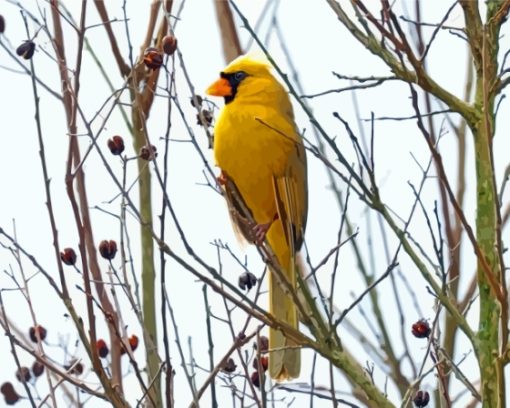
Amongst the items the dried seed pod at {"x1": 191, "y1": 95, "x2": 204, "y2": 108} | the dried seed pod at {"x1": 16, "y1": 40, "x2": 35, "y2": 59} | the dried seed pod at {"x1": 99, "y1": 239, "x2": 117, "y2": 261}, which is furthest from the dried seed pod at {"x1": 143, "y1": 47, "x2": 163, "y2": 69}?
the dried seed pod at {"x1": 99, "y1": 239, "x2": 117, "y2": 261}

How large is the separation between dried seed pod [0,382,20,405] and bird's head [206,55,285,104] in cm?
145

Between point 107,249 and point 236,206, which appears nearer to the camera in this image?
point 107,249

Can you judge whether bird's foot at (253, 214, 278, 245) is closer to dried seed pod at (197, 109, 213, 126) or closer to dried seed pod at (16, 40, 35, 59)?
dried seed pod at (197, 109, 213, 126)

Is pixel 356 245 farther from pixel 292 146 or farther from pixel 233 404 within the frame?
pixel 233 404

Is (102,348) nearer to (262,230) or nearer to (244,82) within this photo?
(262,230)

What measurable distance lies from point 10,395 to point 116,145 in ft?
3.38

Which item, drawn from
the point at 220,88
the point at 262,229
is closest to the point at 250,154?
the point at 262,229

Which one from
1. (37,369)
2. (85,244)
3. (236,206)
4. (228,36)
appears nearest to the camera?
(85,244)

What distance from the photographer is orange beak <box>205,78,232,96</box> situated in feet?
14.2

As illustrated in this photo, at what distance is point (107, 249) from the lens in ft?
10.6

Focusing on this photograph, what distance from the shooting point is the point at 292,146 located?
4094mm

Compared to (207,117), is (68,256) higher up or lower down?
lower down

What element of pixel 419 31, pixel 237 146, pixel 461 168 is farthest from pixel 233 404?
pixel 461 168

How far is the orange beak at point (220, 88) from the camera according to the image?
433cm
